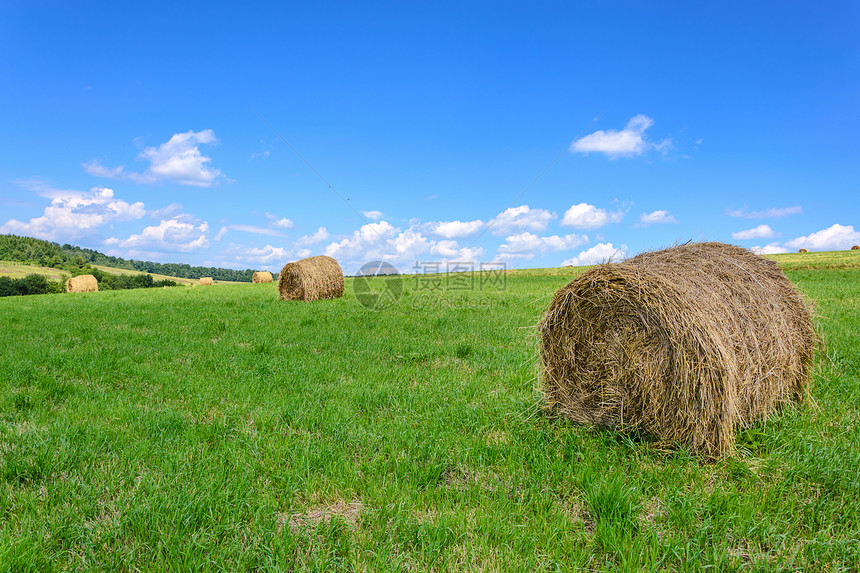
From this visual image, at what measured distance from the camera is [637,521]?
323 centimetres

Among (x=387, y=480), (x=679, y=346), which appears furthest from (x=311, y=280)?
(x=679, y=346)

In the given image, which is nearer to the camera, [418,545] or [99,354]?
[418,545]

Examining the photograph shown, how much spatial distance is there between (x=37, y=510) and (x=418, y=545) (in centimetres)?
289

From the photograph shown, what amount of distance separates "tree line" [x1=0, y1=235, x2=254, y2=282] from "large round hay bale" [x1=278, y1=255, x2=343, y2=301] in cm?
5080

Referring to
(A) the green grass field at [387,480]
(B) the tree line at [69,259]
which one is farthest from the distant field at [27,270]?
(A) the green grass field at [387,480]

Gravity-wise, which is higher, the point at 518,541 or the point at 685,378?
the point at 685,378

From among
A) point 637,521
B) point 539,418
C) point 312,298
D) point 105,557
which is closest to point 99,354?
point 105,557

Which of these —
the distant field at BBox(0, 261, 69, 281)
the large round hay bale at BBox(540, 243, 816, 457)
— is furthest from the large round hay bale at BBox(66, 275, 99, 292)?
the large round hay bale at BBox(540, 243, 816, 457)

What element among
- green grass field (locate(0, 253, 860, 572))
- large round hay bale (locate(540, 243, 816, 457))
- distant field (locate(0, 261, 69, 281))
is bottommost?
green grass field (locate(0, 253, 860, 572))

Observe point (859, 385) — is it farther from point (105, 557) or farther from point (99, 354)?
point (99, 354)

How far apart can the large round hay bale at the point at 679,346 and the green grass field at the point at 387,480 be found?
0.30 m

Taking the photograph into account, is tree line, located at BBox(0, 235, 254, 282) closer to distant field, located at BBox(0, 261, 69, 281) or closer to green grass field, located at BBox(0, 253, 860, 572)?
distant field, located at BBox(0, 261, 69, 281)

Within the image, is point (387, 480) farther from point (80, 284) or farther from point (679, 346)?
point (80, 284)

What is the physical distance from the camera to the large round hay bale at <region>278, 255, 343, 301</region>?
64.2 ft
